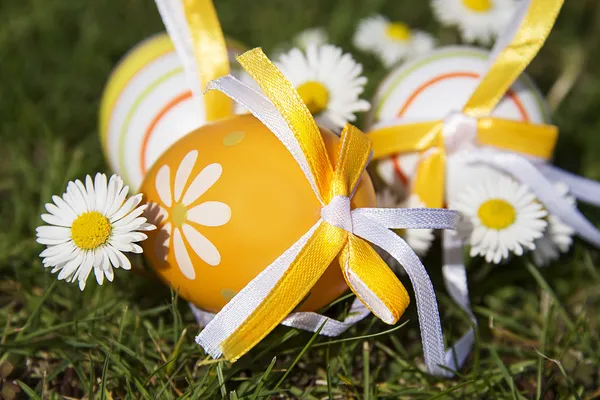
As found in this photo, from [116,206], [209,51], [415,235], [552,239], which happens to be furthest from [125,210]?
[552,239]

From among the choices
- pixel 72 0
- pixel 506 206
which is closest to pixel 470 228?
pixel 506 206

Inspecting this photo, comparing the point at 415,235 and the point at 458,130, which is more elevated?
the point at 458,130

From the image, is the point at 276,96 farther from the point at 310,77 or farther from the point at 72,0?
the point at 72,0

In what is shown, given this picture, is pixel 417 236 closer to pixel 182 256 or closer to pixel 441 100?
pixel 441 100

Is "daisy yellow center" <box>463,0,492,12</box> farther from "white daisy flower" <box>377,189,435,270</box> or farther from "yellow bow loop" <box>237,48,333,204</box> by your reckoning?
"yellow bow loop" <box>237,48,333,204</box>

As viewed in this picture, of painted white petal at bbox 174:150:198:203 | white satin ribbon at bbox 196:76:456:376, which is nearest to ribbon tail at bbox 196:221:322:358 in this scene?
white satin ribbon at bbox 196:76:456:376

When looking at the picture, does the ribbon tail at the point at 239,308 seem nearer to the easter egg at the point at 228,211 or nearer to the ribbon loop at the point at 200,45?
the easter egg at the point at 228,211
